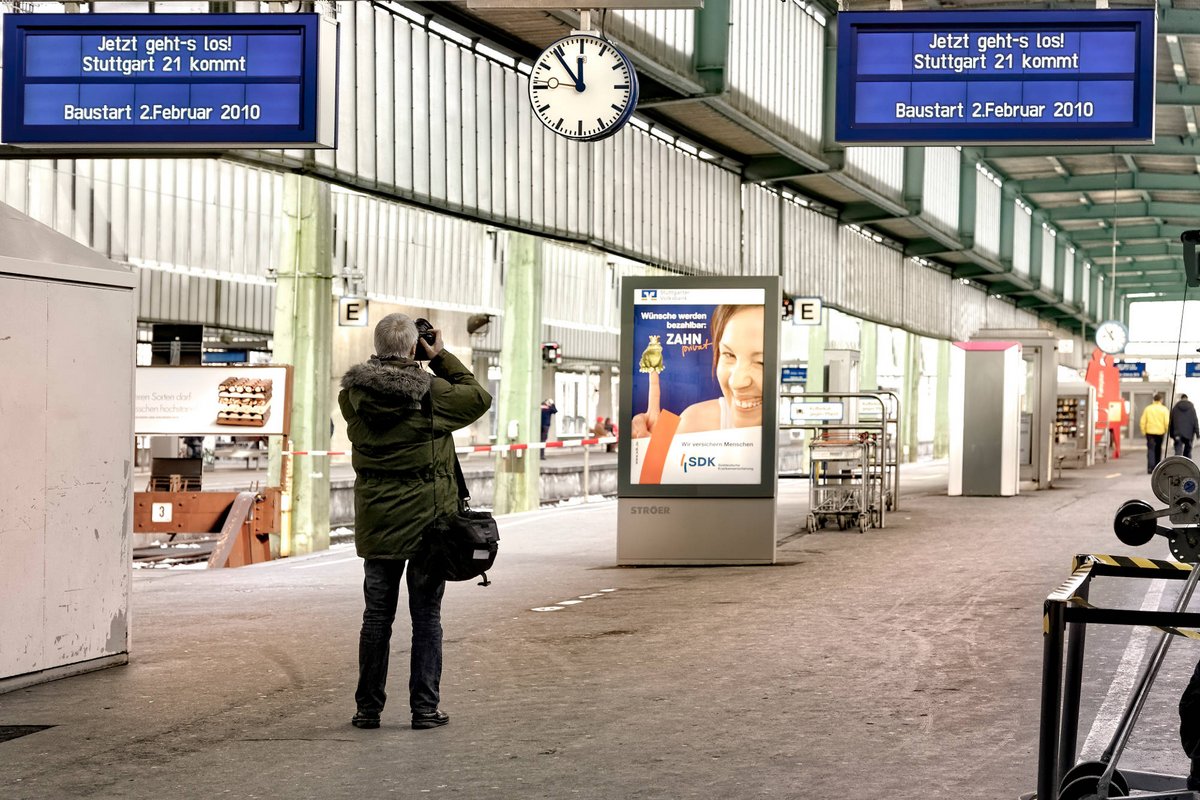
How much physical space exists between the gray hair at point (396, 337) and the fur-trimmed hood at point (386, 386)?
4cm

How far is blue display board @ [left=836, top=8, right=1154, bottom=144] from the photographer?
1054 centimetres

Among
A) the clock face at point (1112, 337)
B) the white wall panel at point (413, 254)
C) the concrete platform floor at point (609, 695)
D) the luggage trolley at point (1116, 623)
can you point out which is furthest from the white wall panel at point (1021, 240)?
the luggage trolley at point (1116, 623)

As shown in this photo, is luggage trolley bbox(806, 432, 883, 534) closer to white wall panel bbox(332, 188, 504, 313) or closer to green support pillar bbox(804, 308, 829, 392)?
white wall panel bbox(332, 188, 504, 313)

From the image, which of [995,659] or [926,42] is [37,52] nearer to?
[926,42]

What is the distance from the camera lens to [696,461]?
13.1m

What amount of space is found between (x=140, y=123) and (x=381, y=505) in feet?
15.2

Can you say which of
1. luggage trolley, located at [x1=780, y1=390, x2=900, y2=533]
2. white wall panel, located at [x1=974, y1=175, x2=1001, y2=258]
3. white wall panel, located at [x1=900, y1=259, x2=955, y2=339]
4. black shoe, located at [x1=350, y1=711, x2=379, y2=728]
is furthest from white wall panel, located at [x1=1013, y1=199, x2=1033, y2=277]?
black shoe, located at [x1=350, y1=711, x2=379, y2=728]

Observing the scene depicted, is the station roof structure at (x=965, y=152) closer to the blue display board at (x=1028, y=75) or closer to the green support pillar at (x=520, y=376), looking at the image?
the blue display board at (x=1028, y=75)

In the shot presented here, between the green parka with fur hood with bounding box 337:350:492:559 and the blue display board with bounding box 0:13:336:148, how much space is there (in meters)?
Answer: 3.75

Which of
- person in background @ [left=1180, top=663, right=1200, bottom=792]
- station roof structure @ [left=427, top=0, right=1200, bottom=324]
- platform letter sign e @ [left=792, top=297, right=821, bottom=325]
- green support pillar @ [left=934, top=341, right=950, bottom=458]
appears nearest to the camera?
person in background @ [left=1180, top=663, right=1200, bottom=792]

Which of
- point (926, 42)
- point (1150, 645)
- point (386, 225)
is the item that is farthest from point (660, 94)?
point (1150, 645)

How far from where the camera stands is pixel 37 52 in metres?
10.1

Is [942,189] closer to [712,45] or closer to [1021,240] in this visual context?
[1021,240]

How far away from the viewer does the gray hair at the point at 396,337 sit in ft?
21.5
